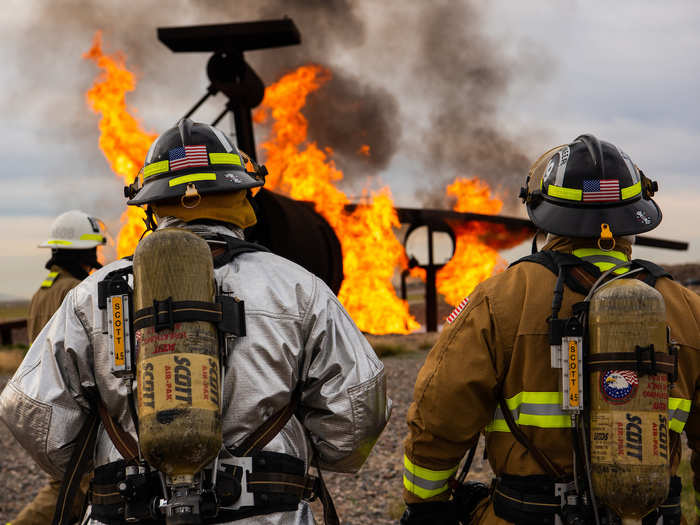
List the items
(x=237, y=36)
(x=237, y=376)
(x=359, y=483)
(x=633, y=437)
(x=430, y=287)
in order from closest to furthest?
(x=633, y=437) → (x=237, y=376) → (x=359, y=483) → (x=237, y=36) → (x=430, y=287)

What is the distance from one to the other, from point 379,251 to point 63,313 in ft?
44.7

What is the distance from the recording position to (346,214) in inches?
600

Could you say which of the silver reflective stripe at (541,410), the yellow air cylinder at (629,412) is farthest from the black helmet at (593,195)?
the silver reflective stripe at (541,410)

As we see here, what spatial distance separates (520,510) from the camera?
2219 millimetres

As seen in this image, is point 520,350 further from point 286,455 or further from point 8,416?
point 8,416

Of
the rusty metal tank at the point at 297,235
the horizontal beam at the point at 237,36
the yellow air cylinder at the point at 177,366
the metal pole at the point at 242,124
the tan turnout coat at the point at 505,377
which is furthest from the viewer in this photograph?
the metal pole at the point at 242,124

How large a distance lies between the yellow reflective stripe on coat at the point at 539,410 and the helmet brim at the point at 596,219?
536 millimetres

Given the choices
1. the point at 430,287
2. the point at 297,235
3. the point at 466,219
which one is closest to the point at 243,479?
the point at 297,235

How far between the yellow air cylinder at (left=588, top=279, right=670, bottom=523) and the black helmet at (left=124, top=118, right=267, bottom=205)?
118cm

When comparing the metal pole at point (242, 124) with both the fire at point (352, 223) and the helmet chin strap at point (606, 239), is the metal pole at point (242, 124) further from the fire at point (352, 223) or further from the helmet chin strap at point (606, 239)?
the helmet chin strap at point (606, 239)

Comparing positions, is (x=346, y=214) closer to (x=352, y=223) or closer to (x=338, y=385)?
(x=352, y=223)

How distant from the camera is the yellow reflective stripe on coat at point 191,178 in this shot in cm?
233

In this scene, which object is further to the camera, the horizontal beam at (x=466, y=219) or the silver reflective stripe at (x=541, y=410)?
the horizontal beam at (x=466, y=219)

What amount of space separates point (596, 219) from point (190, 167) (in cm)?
132
